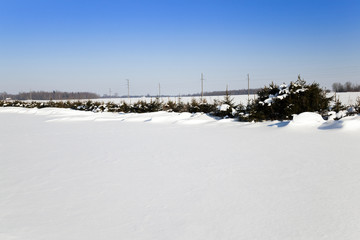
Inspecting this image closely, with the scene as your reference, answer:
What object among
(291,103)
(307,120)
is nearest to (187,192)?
(307,120)

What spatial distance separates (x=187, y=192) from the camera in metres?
3.32

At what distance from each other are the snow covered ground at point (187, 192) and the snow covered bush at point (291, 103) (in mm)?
3653

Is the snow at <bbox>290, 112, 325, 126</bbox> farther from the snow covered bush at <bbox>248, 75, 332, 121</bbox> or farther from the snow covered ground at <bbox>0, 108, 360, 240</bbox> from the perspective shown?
the snow covered ground at <bbox>0, 108, 360, 240</bbox>

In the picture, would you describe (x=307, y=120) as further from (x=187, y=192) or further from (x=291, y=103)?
(x=187, y=192)

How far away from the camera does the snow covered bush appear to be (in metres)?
9.87

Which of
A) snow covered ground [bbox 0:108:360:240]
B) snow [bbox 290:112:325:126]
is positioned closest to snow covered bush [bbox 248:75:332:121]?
snow [bbox 290:112:325:126]

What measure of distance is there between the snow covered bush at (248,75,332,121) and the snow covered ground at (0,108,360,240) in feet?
12.0

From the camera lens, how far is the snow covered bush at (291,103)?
9867mm

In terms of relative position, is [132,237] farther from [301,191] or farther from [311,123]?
[311,123]

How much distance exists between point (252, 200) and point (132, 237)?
1465mm

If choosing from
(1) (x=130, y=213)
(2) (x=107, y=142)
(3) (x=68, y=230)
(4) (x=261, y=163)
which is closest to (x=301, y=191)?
(4) (x=261, y=163)

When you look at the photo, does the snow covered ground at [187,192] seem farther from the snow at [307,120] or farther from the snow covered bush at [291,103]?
the snow covered bush at [291,103]

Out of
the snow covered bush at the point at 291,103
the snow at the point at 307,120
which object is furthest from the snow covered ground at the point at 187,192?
the snow covered bush at the point at 291,103

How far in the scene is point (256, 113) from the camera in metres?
10.2
